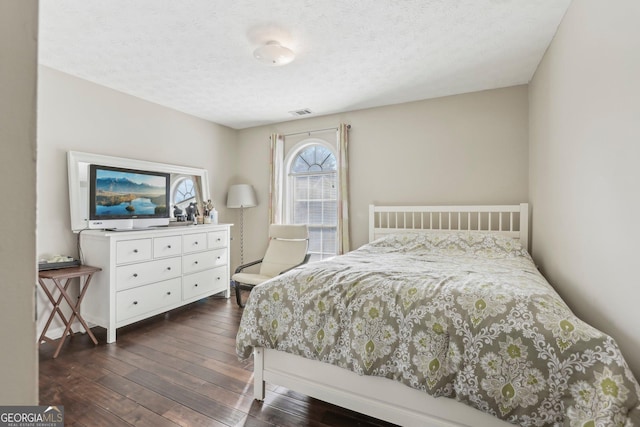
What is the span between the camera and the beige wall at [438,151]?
316 cm

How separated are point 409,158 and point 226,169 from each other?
2725 mm

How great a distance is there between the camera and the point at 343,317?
1657 millimetres

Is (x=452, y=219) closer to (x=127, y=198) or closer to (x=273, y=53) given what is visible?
(x=273, y=53)

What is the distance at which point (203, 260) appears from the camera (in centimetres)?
372

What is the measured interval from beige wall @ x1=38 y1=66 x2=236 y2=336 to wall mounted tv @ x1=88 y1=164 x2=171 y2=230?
0.22 metres

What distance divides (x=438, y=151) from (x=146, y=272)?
3.41 m

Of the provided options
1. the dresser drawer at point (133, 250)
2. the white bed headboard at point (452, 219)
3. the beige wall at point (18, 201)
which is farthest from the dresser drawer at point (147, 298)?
the beige wall at point (18, 201)

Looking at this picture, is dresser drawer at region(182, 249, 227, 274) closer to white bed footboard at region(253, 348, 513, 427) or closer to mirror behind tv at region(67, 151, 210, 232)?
mirror behind tv at region(67, 151, 210, 232)

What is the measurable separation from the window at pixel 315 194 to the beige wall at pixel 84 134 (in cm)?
143

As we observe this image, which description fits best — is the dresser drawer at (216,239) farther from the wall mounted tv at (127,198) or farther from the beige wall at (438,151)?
the beige wall at (438,151)

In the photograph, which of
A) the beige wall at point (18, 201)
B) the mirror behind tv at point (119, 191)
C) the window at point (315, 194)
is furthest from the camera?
the window at point (315, 194)

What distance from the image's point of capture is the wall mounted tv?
301 centimetres

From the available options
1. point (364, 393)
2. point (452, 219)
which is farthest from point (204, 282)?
point (452, 219)

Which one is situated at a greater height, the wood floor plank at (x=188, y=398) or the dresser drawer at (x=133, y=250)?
the dresser drawer at (x=133, y=250)
